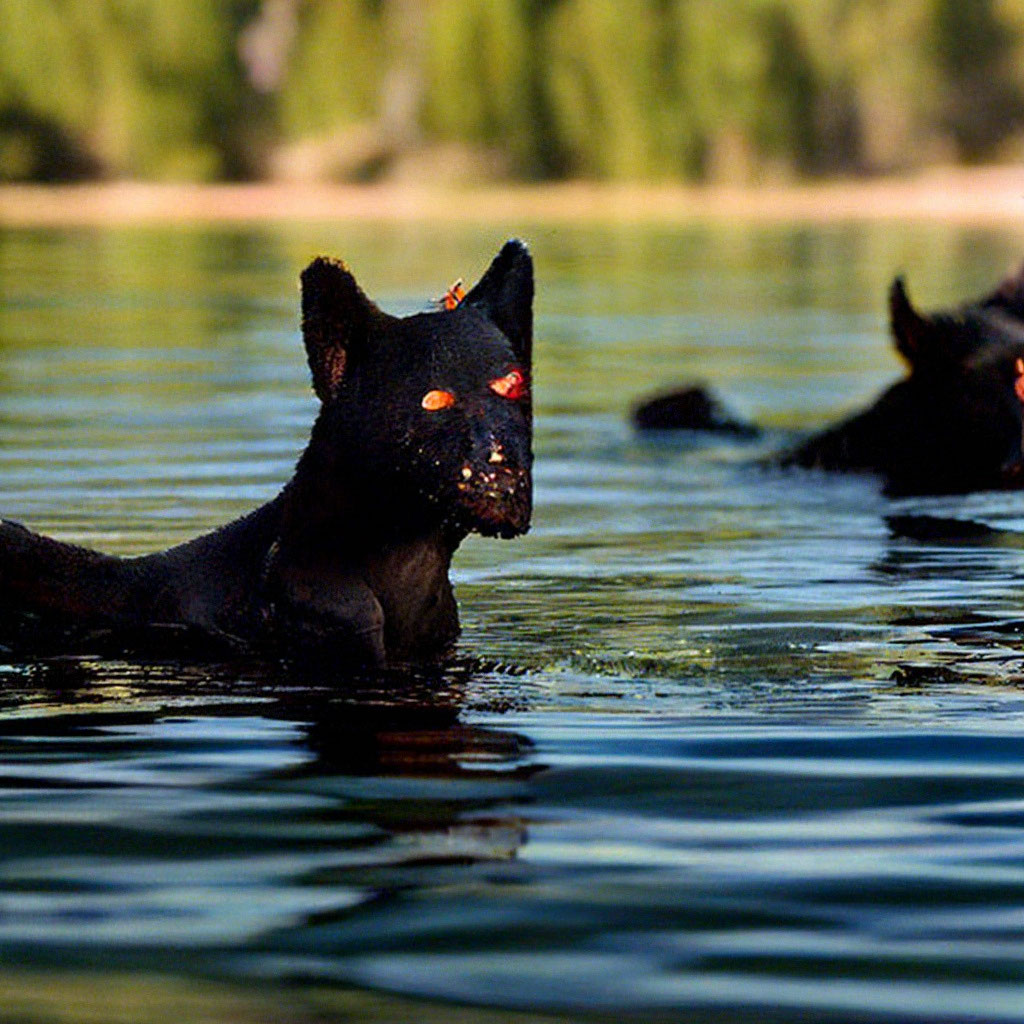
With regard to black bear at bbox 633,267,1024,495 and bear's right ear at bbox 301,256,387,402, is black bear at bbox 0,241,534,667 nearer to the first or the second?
bear's right ear at bbox 301,256,387,402

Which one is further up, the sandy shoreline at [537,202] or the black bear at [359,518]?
the sandy shoreline at [537,202]

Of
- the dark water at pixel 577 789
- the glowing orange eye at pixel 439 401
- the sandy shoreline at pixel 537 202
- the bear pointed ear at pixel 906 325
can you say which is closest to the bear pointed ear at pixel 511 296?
the glowing orange eye at pixel 439 401

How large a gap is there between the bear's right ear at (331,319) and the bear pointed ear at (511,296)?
0.39 m

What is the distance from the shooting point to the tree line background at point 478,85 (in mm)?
74000

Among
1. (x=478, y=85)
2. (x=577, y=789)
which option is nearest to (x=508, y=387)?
(x=577, y=789)

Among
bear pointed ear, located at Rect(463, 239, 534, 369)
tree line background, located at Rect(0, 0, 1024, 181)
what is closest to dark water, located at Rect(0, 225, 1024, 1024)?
bear pointed ear, located at Rect(463, 239, 534, 369)

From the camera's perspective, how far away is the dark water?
20.5 ft

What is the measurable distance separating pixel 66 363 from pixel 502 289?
18229 millimetres

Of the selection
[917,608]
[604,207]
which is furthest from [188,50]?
[917,608]

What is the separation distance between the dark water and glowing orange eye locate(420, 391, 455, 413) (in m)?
0.85

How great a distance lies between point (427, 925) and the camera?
6.61 metres

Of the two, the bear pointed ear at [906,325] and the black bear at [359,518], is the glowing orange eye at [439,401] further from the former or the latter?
the bear pointed ear at [906,325]

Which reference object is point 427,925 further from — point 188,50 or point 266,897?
point 188,50

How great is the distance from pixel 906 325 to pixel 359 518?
6545mm
